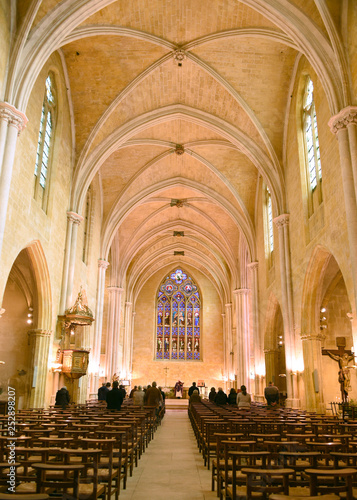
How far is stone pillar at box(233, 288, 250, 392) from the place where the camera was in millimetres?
26627

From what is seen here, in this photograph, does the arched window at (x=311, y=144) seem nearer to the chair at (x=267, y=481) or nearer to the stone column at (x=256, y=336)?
the stone column at (x=256, y=336)

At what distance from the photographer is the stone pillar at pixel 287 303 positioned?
15977mm

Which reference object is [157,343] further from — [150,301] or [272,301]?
[272,301]

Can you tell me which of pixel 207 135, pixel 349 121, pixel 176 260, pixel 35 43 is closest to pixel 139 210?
pixel 207 135

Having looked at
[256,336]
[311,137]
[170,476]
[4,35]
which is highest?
[4,35]

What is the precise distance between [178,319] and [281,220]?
23.3 metres

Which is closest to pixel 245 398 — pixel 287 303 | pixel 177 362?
pixel 287 303

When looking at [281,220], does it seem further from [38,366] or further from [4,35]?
[4,35]

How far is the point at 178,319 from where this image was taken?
3941 centimetres

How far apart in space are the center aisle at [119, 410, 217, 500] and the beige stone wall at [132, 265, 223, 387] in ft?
85.8

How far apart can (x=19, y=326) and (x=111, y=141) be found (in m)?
8.46

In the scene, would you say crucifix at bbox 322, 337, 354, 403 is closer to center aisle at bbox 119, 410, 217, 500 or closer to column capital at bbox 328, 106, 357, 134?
center aisle at bbox 119, 410, 217, 500

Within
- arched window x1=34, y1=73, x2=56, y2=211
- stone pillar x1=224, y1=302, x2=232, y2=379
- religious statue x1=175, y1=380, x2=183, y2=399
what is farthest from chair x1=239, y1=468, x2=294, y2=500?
religious statue x1=175, y1=380, x2=183, y2=399

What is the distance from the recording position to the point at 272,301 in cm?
1983
